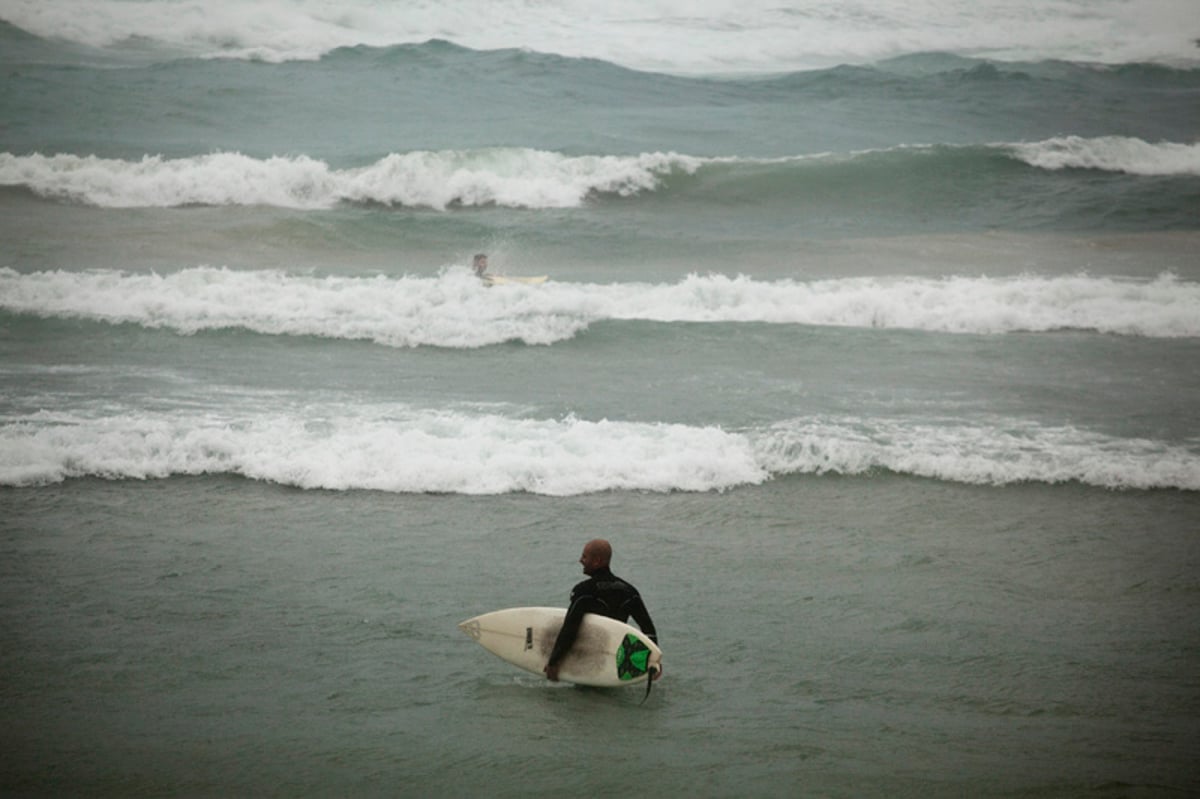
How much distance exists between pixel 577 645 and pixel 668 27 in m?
12.8

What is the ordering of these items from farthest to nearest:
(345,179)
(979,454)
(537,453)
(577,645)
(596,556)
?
(345,179), (979,454), (537,453), (577,645), (596,556)

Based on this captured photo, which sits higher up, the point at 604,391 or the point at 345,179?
the point at 345,179

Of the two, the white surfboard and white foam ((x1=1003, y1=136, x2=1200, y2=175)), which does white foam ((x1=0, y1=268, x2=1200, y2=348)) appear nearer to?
white foam ((x1=1003, y1=136, x2=1200, y2=175))

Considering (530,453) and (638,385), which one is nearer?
(530,453)

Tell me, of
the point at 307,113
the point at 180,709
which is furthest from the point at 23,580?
the point at 307,113

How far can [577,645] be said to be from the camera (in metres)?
4.08

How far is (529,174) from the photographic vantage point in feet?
53.6

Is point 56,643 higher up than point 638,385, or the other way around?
point 638,385

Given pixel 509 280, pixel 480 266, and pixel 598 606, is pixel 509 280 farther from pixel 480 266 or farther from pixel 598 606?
pixel 598 606

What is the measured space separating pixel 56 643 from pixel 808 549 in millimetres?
3306

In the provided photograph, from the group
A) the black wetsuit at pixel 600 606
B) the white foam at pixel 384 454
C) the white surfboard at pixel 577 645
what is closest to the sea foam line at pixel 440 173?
the white foam at pixel 384 454

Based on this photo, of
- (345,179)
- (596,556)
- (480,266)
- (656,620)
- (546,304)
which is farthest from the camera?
(345,179)

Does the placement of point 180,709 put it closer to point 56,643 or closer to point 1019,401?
point 56,643

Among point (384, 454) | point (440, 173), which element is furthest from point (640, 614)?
point (440, 173)
